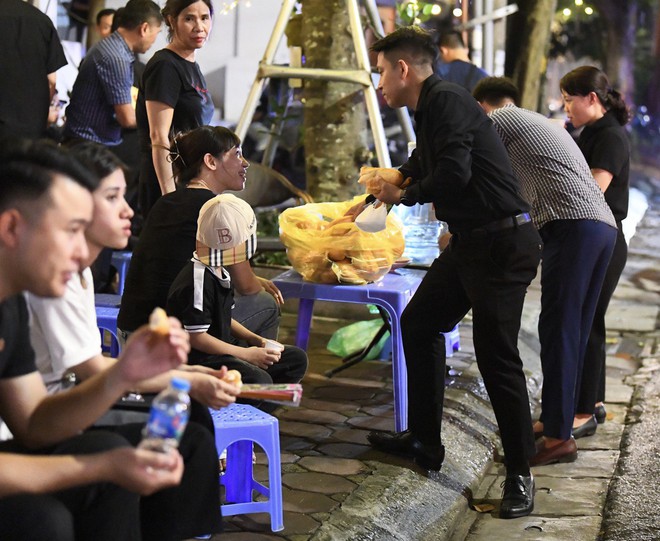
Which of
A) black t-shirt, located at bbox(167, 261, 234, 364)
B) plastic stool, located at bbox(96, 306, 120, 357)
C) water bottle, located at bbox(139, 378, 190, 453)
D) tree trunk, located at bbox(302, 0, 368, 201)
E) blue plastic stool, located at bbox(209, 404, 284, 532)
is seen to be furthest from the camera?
tree trunk, located at bbox(302, 0, 368, 201)

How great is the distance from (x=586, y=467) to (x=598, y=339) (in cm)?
78

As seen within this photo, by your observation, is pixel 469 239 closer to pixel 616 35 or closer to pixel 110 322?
pixel 110 322

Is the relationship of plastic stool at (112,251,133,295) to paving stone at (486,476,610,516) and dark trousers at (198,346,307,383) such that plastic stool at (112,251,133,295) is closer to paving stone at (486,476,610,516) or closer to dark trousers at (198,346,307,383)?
dark trousers at (198,346,307,383)

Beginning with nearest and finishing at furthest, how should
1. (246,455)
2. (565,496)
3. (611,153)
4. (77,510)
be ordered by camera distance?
(77,510)
(246,455)
(565,496)
(611,153)

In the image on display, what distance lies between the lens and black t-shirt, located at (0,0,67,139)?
19.7 feet

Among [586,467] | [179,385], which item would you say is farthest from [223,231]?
[586,467]

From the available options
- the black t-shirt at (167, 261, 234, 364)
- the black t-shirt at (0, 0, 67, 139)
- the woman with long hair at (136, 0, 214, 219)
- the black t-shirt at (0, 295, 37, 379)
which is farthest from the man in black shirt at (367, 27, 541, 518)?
the black t-shirt at (0, 295, 37, 379)

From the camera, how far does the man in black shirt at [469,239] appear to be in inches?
185

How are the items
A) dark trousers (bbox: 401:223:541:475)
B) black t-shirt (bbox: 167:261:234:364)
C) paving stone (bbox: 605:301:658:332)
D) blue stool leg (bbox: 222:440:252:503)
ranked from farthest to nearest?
paving stone (bbox: 605:301:658:332), dark trousers (bbox: 401:223:541:475), blue stool leg (bbox: 222:440:252:503), black t-shirt (bbox: 167:261:234:364)

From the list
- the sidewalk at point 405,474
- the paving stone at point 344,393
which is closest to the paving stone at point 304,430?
the sidewalk at point 405,474

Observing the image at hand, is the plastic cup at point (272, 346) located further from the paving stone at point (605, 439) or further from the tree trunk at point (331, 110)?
the tree trunk at point (331, 110)

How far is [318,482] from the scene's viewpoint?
4.91m

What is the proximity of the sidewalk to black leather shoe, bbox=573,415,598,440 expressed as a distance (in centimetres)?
4

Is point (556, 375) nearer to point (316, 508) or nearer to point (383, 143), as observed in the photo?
point (316, 508)
